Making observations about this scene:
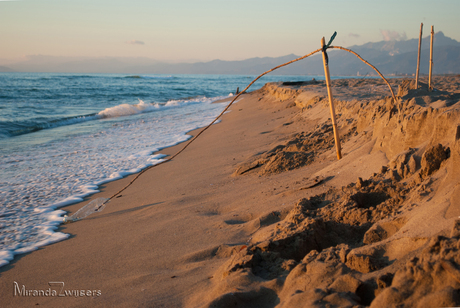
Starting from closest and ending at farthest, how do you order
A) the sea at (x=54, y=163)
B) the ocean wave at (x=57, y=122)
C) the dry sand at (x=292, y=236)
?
the dry sand at (x=292, y=236) < the sea at (x=54, y=163) < the ocean wave at (x=57, y=122)

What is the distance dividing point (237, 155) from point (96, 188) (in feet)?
8.11

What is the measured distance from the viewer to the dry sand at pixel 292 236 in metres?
1.48

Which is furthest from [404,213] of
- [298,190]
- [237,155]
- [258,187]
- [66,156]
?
[66,156]

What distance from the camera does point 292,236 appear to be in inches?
85.3

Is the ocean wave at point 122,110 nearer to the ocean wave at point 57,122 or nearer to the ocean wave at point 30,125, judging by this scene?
the ocean wave at point 57,122

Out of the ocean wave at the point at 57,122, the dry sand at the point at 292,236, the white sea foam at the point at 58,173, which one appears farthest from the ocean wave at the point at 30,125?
the dry sand at the point at 292,236

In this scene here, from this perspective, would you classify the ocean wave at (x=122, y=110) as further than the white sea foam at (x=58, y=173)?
Yes

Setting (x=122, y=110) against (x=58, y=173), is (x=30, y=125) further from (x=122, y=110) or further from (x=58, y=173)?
(x=58, y=173)

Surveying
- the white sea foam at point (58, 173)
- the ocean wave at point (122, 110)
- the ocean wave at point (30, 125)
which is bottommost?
the white sea foam at point (58, 173)

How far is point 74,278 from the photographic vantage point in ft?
8.01

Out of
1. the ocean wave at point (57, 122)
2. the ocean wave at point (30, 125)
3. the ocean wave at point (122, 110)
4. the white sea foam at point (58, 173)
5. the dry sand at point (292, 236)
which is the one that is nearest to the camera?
the dry sand at point (292, 236)

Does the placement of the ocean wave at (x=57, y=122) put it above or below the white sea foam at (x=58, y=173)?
above

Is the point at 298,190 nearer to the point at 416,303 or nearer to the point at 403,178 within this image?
the point at 403,178

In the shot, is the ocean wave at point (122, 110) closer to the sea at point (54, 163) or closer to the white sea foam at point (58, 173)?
the sea at point (54, 163)
